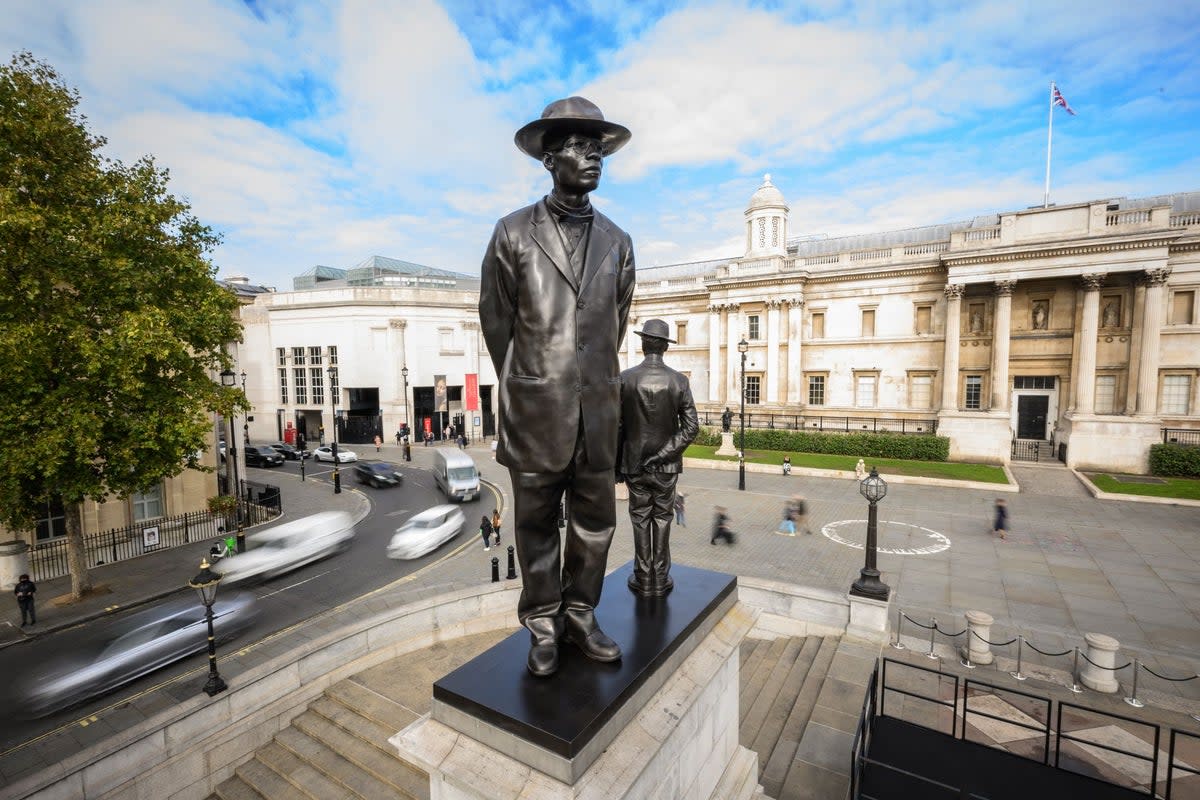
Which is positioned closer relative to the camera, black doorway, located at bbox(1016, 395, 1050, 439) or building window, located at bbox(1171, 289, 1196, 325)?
building window, located at bbox(1171, 289, 1196, 325)

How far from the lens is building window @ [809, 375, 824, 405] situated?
37062mm

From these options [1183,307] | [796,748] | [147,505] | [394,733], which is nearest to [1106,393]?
[1183,307]

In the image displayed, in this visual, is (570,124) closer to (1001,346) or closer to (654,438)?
(654,438)

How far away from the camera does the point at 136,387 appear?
11562mm

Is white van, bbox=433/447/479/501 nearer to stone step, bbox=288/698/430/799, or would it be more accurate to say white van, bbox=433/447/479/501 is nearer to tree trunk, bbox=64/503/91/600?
tree trunk, bbox=64/503/91/600

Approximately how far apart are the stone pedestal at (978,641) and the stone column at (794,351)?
96.4 feet

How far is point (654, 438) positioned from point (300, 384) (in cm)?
4521

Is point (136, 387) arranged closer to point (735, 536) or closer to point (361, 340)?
point (735, 536)

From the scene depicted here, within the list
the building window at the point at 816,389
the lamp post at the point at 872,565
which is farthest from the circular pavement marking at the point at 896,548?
the building window at the point at 816,389

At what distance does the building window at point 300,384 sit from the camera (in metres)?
43.5

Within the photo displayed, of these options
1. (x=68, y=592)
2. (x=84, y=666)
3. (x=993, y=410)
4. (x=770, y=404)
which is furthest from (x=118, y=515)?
(x=993, y=410)

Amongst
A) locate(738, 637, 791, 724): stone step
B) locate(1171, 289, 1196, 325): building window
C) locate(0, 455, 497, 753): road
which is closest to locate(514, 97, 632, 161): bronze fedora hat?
locate(738, 637, 791, 724): stone step

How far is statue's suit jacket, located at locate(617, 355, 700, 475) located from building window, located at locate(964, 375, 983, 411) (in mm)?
33645

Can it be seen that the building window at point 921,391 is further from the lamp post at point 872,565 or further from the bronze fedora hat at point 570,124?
the bronze fedora hat at point 570,124
